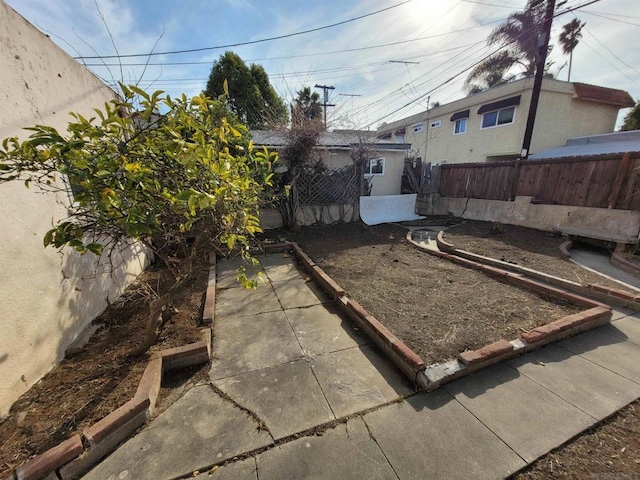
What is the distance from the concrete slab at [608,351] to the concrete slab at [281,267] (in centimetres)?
385

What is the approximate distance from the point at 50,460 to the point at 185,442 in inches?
29.2

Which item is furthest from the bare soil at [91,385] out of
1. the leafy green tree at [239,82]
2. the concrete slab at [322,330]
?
the leafy green tree at [239,82]

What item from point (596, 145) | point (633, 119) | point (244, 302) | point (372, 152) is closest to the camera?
point (244, 302)

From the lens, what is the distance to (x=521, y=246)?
6.04m

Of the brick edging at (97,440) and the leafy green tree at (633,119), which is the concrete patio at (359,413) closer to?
the brick edging at (97,440)

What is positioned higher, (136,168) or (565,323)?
(136,168)

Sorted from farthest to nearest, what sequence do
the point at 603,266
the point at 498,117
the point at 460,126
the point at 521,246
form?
1. the point at 460,126
2. the point at 498,117
3. the point at 521,246
4. the point at 603,266

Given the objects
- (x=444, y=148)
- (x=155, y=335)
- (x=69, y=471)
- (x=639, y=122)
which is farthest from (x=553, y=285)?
(x=639, y=122)

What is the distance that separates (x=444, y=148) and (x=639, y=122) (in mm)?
12298

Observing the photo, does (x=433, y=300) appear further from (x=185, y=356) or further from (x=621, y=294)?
(x=185, y=356)

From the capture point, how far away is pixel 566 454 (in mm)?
1729

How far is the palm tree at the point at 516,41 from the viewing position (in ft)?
34.3

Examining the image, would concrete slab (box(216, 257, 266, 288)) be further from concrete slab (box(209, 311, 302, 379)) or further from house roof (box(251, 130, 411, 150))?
house roof (box(251, 130, 411, 150))

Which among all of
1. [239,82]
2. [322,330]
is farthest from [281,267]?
[239,82]
